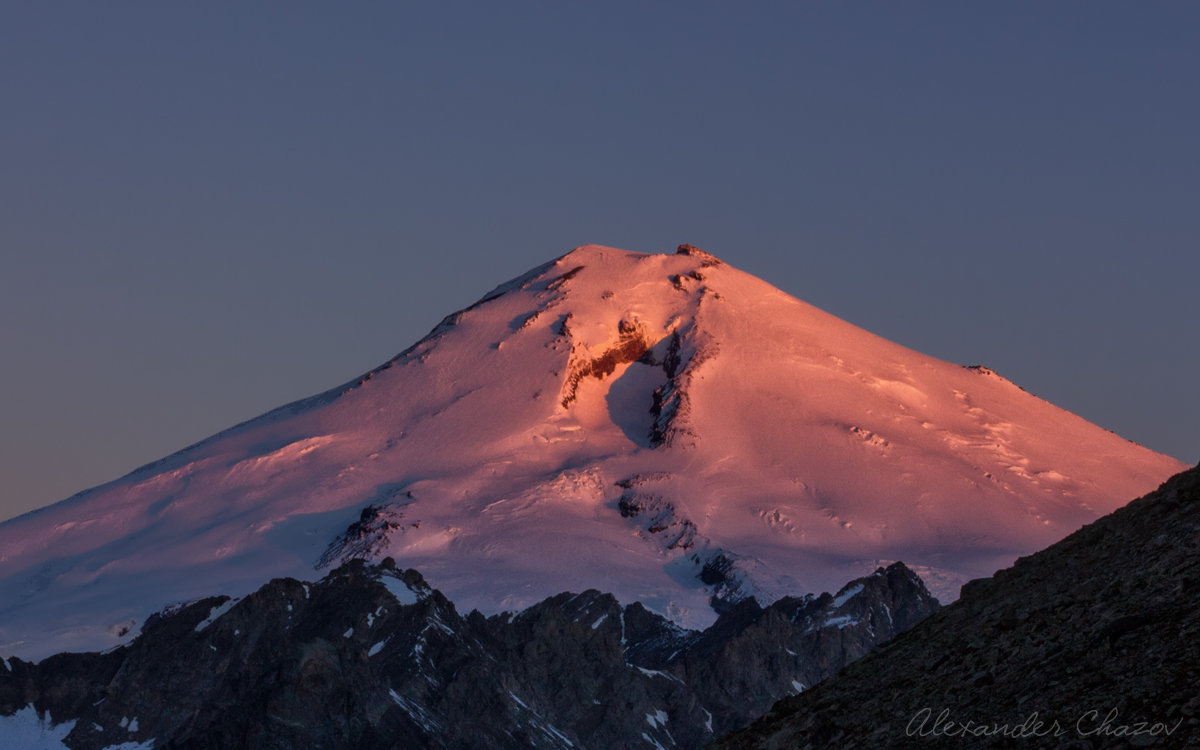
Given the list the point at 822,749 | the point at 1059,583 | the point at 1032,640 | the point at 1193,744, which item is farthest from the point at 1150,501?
the point at 1193,744

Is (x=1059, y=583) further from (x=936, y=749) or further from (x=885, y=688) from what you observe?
(x=936, y=749)

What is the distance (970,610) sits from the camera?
125 feet

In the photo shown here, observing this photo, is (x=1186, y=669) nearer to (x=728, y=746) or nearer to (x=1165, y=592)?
(x=1165, y=592)

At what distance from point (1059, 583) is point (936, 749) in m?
5.99

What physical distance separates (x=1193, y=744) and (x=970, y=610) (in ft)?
38.3

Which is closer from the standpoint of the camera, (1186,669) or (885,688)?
(1186,669)

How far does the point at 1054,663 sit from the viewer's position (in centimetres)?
3206

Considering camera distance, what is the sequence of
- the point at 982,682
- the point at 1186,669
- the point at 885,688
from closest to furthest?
the point at 1186,669, the point at 982,682, the point at 885,688

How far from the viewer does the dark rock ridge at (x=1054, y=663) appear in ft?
95.2

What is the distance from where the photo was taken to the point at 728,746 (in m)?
37.0

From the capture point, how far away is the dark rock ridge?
29031mm

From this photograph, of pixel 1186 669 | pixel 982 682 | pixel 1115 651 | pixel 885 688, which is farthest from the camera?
pixel 885 688

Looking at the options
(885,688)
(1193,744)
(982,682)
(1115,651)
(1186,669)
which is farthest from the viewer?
(885,688)

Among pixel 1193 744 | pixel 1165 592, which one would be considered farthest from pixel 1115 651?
pixel 1193 744
